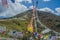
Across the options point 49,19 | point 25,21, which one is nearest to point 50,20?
point 49,19

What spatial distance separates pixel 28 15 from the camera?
2.55m

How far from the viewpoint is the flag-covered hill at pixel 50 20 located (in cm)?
256

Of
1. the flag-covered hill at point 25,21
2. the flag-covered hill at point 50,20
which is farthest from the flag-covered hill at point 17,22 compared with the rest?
the flag-covered hill at point 50,20

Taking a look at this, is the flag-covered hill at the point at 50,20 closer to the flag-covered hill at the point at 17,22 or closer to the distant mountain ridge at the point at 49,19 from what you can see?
the distant mountain ridge at the point at 49,19

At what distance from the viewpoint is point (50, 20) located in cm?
257

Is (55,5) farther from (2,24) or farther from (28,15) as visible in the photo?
(2,24)

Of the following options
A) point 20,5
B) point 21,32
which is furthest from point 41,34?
point 20,5

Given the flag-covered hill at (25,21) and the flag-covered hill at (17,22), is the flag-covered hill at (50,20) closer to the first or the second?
the flag-covered hill at (25,21)

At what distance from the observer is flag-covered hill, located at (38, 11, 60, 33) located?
2562 mm

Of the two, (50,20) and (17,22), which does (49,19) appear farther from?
(17,22)

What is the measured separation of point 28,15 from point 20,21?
0.11 meters

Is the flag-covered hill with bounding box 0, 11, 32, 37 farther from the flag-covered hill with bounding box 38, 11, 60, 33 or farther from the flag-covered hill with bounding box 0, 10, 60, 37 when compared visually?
the flag-covered hill with bounding box 38, 11, 60, 33

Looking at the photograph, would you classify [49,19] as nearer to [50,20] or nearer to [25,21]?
[50,20]

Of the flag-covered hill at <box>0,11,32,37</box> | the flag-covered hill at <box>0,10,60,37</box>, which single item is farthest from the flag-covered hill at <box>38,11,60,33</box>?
the flag-covered hill at <box>0,11,32,37</box>
